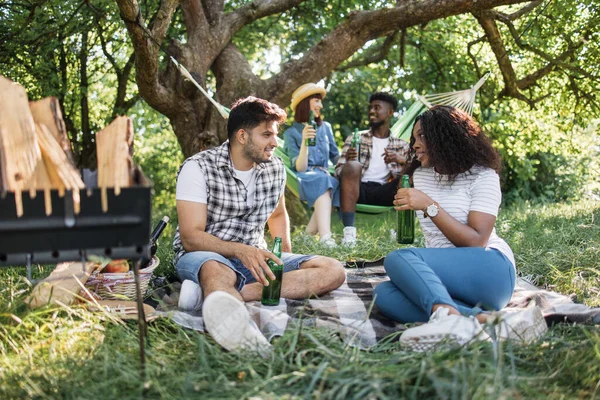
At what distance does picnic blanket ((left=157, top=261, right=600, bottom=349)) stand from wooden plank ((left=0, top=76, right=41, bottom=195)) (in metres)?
0.89

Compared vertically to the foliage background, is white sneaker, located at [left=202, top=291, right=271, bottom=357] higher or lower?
lower

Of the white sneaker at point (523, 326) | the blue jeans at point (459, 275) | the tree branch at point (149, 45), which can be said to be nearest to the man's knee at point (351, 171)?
the tree branch at point (149, 45)

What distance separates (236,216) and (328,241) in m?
1.59

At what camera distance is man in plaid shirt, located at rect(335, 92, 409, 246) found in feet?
16.2

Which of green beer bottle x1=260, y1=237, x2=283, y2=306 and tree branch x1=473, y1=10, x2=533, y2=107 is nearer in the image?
green beer bottle x1=260, y1=237, x2=283, y2=306

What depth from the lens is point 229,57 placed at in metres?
5.74

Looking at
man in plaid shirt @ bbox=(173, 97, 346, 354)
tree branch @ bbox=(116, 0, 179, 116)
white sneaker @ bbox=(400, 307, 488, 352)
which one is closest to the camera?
white sneaker @ bbox=(400, 307, 488, 352)

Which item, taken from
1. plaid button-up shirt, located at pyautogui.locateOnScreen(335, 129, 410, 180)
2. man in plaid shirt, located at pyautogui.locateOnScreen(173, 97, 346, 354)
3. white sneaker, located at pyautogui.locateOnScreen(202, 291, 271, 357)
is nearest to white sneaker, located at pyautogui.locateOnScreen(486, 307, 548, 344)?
white sneaker, located at pyautogui.locateOnScreen(202, 291, 271, 357)

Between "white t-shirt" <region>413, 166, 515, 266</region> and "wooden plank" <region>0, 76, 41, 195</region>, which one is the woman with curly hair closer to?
"white t-shirt" <region>413, 166, 515, 266</region>

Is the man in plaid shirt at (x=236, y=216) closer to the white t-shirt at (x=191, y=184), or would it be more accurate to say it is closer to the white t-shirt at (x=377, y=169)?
the white t-shirt at (x=191, y=184)

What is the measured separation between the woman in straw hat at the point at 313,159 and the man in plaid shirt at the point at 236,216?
1642 mm

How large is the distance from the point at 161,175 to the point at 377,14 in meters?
6.03

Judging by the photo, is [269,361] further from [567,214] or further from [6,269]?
[567,214]

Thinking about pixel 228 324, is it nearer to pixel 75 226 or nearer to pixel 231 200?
pixel 75 226
